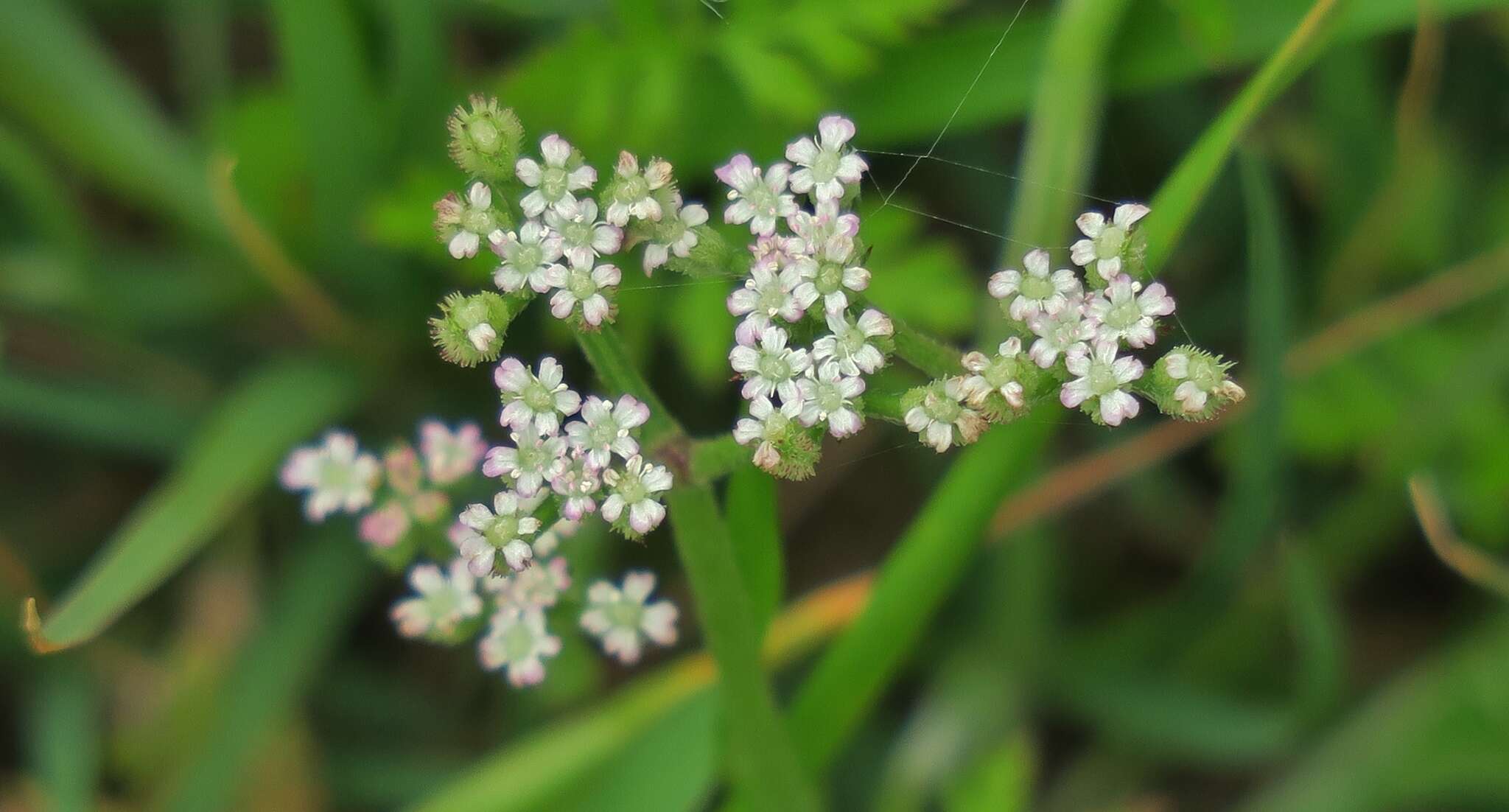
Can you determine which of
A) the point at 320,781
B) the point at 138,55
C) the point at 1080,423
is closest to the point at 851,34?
the point at 1080,423

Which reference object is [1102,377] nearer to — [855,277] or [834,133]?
[855,277]

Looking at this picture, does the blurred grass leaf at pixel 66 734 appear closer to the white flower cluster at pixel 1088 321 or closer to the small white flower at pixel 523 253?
the small white flower at pixel 523 253

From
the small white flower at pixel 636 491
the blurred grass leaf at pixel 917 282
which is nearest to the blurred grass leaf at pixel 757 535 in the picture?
the small white flower at pixel 636 491

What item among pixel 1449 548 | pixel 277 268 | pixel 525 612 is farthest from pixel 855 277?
pixel 277 268

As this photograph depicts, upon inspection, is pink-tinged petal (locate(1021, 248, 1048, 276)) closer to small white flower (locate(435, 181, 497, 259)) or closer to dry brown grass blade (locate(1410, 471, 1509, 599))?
small white flower (locate(435, 181, 497, 259))

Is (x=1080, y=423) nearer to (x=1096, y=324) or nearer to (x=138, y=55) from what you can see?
(x=1096, y=324)

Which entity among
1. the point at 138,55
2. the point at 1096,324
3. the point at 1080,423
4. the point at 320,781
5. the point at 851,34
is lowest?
the point at 1096,324
